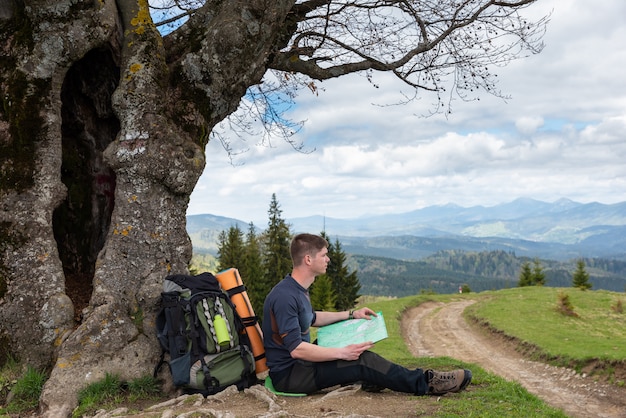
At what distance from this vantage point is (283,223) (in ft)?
172

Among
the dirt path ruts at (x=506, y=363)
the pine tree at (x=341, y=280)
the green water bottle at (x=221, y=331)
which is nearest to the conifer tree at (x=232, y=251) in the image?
the pine tree at (x=341, y=280)

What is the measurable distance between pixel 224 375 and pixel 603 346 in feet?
53.6

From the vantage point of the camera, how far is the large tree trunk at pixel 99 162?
6922mm

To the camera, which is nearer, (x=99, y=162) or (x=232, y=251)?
(x=99, y=162)

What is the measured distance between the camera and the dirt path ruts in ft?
40.9

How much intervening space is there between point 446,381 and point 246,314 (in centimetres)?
289

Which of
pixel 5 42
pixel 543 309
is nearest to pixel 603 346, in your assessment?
pixel 543 309

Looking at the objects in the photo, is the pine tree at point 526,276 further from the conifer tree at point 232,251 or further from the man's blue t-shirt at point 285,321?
the man's blue t-shirt at point 285,321

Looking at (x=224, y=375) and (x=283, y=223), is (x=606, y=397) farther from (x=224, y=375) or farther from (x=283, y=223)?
(x=283, y=223)

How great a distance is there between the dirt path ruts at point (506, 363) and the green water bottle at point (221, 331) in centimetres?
917

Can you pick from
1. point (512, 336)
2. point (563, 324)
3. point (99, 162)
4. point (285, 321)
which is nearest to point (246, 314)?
point (285, 321)

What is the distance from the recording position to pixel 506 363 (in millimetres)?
18672

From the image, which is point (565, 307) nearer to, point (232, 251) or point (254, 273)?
point (254, 273)

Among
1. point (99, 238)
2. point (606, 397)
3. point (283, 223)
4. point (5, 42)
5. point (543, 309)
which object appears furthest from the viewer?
point (283, 223)
